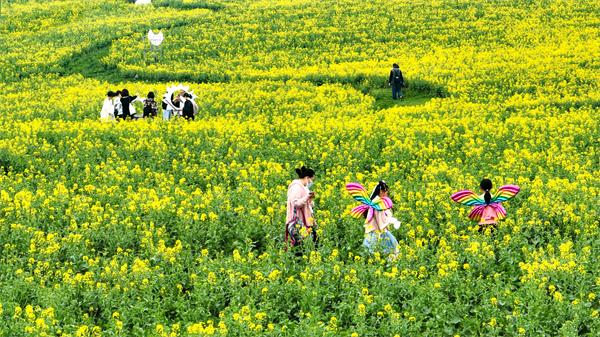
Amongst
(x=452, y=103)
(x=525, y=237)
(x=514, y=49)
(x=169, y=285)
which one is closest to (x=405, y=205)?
(x=525, y=237)

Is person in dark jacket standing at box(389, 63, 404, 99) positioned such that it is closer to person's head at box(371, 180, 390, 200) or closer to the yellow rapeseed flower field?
the yellow rapeseed flower field

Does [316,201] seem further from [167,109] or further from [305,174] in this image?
[167,109]

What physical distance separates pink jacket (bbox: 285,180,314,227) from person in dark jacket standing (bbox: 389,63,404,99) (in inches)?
680

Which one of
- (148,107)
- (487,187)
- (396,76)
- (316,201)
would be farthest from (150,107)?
(487,187)

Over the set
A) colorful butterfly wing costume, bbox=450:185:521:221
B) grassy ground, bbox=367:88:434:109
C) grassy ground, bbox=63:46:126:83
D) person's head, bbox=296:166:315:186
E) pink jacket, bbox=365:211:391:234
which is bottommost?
pink jacket, bbox=365:211:391:234

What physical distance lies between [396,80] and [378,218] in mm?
17812

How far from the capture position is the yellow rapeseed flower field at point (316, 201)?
28.5ft

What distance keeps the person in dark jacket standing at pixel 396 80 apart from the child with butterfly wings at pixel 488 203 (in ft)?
54.5

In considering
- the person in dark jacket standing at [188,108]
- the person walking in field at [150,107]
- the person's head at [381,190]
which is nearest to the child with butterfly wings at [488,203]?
the person's head at [381,190]

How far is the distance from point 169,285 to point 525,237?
6421 millimetres

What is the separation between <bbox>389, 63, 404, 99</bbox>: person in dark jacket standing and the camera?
27.1 metres

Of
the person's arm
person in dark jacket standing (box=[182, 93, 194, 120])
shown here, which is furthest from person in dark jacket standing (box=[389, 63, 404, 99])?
the person's arm

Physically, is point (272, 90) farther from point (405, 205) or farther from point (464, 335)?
point (464, 335)

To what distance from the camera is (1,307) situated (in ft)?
28.0
